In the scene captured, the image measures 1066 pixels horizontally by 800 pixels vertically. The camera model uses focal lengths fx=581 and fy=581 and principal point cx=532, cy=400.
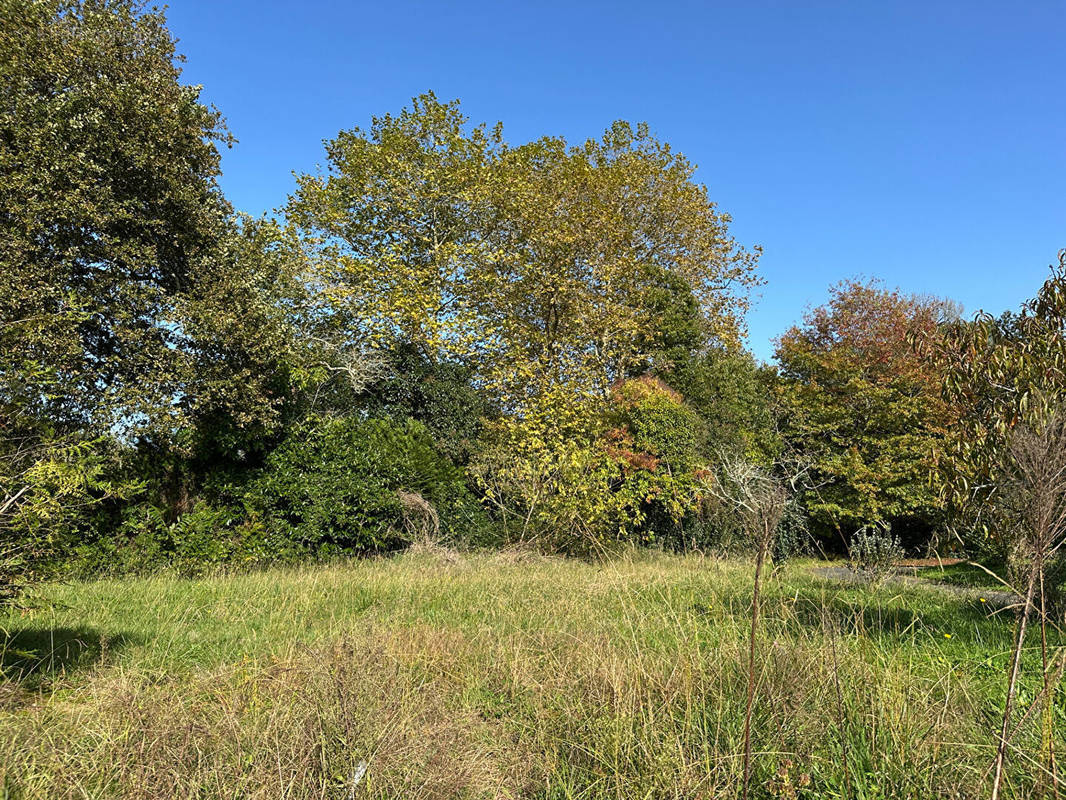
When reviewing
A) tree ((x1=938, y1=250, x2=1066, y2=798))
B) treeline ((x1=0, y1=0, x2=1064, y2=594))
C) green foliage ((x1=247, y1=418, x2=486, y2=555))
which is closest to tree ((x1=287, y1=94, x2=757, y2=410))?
treeline ((x1=0, y1=0, x2=1064, y2=594))

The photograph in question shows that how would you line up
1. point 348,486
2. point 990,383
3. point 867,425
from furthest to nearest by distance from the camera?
point 867,425 < point 348,486 < point 990,383

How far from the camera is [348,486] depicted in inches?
400

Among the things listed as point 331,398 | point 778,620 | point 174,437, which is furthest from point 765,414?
point 174,437

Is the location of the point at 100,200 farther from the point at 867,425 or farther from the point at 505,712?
the point at 867,425

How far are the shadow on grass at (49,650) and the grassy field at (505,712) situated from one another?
0.07ft

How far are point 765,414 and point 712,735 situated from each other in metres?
12.9

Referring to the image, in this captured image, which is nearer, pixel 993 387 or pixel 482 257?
pixel 993 387

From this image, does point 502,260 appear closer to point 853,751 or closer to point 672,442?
point 672,442

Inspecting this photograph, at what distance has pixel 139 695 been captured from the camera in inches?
116

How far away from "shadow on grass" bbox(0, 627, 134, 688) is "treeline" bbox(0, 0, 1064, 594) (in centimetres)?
61

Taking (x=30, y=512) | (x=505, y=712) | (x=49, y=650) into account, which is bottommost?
(x=49, y=650)

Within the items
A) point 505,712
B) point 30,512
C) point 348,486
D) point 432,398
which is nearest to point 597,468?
point 432,398

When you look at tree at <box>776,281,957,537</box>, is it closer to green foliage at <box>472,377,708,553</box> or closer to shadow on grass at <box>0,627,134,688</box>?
green foliage at <box>472,377,708,553</box>

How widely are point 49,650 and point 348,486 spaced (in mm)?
5997
